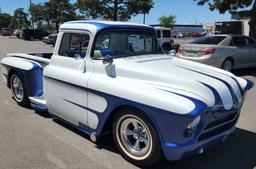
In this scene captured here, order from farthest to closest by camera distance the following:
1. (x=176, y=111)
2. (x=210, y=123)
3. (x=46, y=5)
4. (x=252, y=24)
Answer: (x=46, y=5), (x=252, y=24), (x=210, y=123), (x=176, y=111)

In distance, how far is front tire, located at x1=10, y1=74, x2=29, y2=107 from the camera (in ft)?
23.2

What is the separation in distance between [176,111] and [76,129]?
2.45 metres

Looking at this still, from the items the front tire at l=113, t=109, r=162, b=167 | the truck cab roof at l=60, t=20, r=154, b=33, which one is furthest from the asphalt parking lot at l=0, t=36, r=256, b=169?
the truck cab roof at l=60, t=20, r=154, b=33

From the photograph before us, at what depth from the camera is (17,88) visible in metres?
7.45

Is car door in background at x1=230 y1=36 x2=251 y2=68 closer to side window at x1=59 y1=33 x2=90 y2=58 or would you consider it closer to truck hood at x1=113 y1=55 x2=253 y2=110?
truck hood at x1=113 y1=55 x2=253 y2=110

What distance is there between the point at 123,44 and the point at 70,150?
72.1 inches

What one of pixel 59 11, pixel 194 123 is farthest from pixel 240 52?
pixel 59 11

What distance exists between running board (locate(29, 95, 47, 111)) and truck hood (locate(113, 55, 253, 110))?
6.66ft

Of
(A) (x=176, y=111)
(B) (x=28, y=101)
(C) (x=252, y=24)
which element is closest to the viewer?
(A) (x=176, y=111)

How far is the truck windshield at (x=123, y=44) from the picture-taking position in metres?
5.28

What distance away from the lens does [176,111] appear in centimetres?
393

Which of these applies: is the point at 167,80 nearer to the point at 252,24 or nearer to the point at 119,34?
the point at 119,34

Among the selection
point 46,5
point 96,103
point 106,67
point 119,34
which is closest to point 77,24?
point 119,34

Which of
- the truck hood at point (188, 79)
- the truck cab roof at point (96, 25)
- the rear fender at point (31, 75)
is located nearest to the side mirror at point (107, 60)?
the truck hood at point (188, 79)
